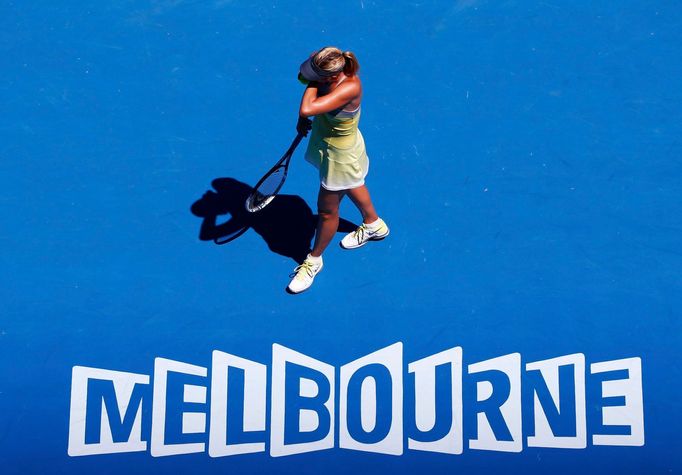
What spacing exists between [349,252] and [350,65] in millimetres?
1594

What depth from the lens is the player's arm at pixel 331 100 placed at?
5.01 meters

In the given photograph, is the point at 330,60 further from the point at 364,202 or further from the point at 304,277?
the point at 304,277

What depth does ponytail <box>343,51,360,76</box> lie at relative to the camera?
506 cm

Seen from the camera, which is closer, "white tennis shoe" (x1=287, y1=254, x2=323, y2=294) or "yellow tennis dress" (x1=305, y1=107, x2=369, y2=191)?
"yellow tennis dress" (x1=305, y1=107, x2=369, y2=191)

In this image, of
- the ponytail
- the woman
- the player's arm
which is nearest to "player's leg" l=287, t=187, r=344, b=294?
the woman

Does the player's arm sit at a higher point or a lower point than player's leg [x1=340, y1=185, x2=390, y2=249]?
higher

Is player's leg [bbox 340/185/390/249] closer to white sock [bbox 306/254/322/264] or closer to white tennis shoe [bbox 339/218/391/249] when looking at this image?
white tennis shoe [bbox 339/218/391/249]

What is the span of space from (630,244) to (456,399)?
1.67 m

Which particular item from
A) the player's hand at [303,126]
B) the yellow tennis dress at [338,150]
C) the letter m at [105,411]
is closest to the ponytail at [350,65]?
the yellow tennis dress at [338,150]

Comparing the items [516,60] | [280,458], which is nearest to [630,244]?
[516,60]

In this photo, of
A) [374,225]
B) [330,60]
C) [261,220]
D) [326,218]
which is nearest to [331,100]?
[330,60]

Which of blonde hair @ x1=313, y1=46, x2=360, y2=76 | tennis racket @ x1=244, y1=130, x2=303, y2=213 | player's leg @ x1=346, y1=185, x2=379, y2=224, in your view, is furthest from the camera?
tennis racket @ x1=244, y1=130, x2=303, y2=213

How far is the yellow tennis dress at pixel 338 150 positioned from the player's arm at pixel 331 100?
0.13 metres

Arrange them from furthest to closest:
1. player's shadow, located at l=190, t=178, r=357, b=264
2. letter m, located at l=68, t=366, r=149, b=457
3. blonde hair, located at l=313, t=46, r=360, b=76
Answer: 1. player's shadow, located at l=190, t=178, r=357, b=264
2. letter m, located at l=68, t=366, r=149, b=457
3. blonde hair, located at l=313, t=46, r=360, b=76
